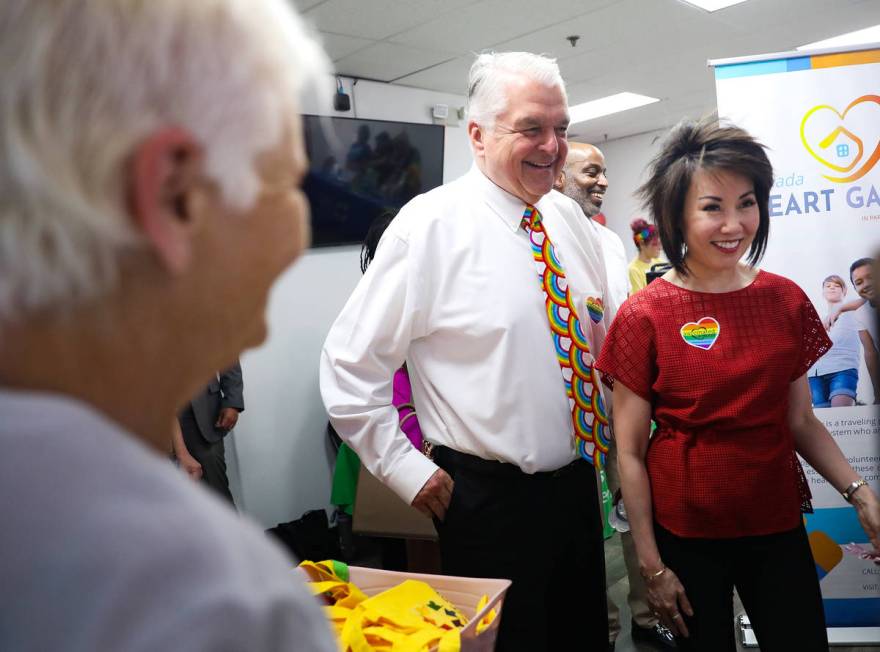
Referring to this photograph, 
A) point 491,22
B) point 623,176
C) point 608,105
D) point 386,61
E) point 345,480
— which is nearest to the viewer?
point 345,480

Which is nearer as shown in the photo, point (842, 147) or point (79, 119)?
point (79, 119)

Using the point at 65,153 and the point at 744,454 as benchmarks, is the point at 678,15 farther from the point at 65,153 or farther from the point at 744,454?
the point at 65,153

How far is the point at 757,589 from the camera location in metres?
1.49

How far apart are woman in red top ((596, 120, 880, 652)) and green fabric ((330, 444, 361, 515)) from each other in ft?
8.43

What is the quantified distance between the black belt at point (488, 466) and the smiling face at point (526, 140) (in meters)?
0.68

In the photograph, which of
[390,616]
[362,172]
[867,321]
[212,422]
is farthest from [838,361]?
[362,172]

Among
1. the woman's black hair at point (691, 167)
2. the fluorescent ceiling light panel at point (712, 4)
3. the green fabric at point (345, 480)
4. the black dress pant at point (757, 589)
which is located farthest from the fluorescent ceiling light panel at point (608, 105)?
the black dress pant at point (757, 589)

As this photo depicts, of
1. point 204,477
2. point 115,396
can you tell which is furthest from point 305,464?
point 115,396

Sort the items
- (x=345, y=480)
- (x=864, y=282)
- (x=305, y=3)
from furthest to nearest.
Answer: (x=345, y=480)
(x=305, y=3)
(x=864, y=282)

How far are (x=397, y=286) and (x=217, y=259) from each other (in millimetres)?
1234

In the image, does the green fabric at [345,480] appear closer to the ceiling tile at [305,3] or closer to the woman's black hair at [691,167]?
the ceiling tile at [305,3]

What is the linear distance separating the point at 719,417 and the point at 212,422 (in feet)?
8.86

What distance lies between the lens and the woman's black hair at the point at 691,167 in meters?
1.61

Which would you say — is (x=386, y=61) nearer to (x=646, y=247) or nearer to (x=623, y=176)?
(x=646, y=247)
